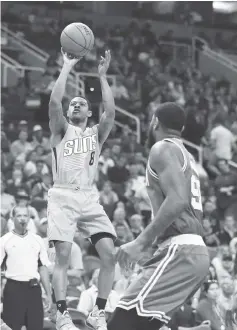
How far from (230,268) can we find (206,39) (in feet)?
50.6

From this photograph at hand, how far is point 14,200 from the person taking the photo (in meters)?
15.5

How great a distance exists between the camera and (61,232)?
8320 millimetres

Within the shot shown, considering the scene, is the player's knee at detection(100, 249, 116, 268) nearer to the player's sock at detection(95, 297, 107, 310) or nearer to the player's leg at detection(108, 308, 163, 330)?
the player's sock at detection(95, 297, 107, 310)

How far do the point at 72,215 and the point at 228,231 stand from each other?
29.7 ft

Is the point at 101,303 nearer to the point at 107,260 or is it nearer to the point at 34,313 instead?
the point at 107,260

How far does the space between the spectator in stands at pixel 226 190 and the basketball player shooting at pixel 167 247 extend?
12.0 m

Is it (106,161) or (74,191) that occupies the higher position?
(106,161)

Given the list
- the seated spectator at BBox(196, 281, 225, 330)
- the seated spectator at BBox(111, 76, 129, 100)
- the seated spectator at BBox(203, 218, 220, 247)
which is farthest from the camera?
the seated spectator at BBox(111, 76, 129, 100)

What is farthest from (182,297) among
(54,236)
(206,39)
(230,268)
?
(206,39)

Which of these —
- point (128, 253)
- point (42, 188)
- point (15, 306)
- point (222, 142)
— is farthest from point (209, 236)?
point (128, 253)

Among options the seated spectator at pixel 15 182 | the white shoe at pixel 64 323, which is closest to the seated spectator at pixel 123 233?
the seated spectator at pixel 15 182

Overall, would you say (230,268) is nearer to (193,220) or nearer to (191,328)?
(191,328)

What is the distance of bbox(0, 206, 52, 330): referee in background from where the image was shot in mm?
11023

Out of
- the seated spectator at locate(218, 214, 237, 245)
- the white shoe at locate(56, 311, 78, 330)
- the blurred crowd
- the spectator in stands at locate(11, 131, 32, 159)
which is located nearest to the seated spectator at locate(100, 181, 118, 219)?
the blurred crowd
